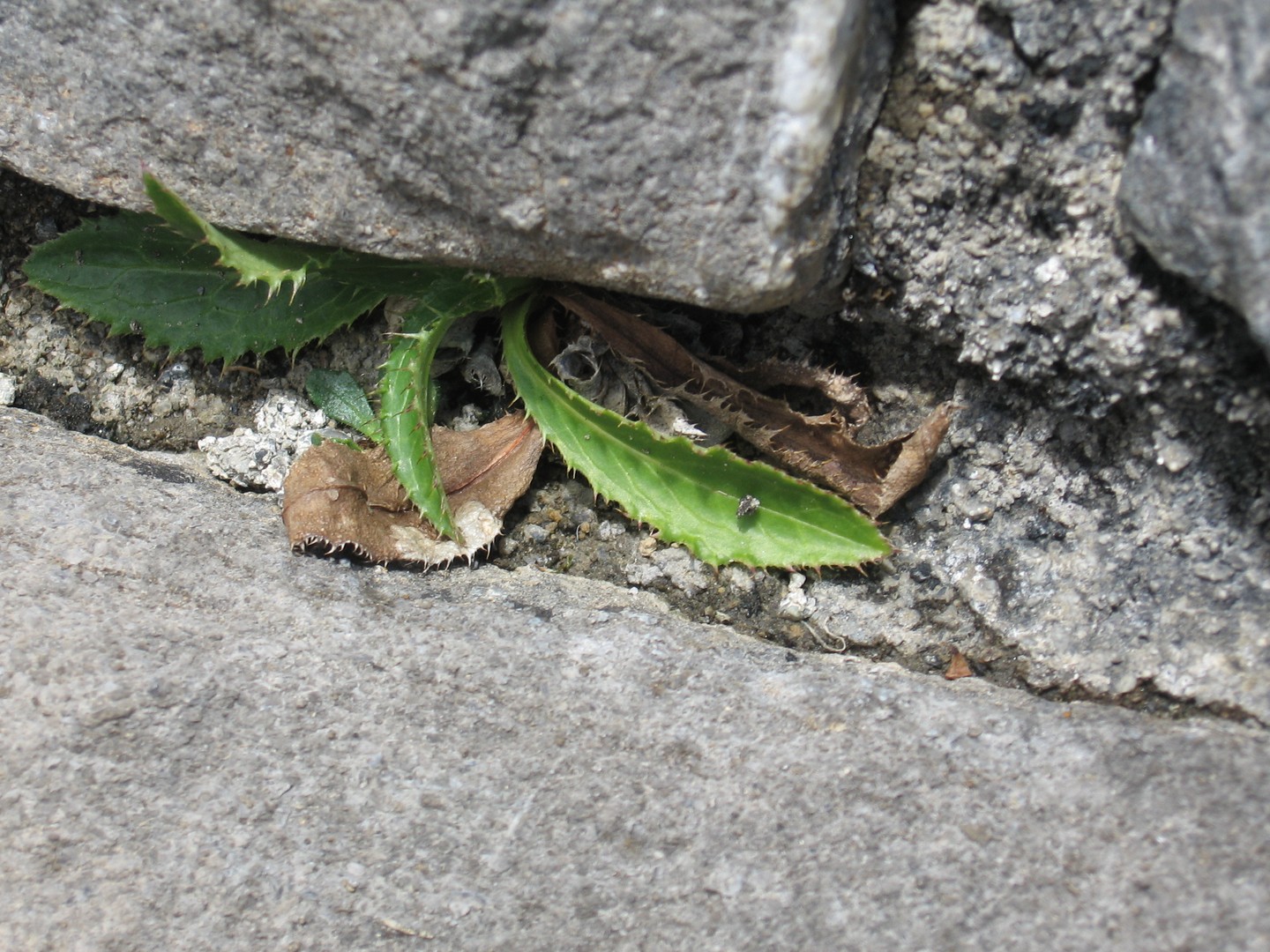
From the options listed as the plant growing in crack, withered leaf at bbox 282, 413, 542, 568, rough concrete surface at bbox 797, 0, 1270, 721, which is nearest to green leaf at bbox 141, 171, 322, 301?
the plant growing in crack

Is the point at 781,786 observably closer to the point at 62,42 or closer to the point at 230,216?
the point at 230,216

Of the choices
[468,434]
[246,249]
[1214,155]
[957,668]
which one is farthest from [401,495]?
[1214,155]

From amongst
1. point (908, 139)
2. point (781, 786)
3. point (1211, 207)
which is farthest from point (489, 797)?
point (1211, 207)

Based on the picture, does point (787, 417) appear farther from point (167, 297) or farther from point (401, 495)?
point (167, 297)

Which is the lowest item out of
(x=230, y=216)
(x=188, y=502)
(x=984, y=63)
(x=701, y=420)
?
Answer: (x=188, y=502)

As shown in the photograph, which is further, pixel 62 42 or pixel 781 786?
pixel 62 42

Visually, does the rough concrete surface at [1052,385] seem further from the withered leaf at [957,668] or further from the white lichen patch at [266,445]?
the white lichen patch at [266,445]

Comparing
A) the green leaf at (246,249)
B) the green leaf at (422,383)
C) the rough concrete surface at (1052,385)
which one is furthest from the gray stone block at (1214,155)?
the green leaf at (246,249)
